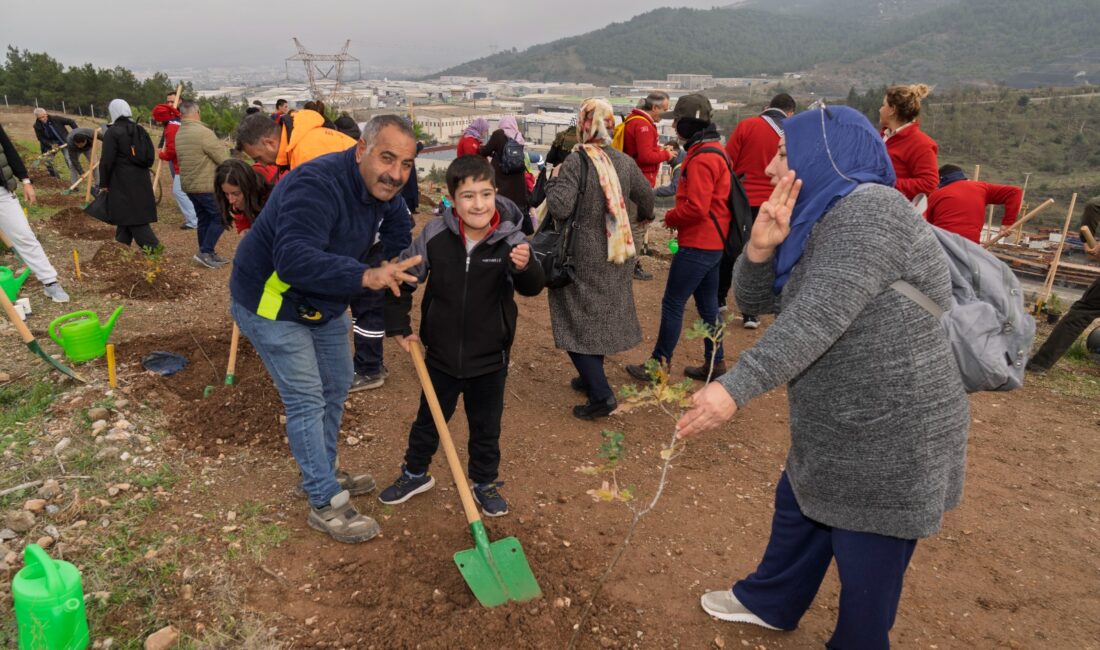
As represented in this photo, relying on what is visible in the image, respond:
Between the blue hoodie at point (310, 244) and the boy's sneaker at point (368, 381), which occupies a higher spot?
the blue hoodie at point (310, 244)

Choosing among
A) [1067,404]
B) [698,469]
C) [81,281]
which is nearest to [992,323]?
[698,469]

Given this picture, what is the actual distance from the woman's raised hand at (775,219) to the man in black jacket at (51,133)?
1333 cm

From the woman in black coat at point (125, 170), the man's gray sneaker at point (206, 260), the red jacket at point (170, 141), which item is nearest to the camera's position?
the woman in black coat at point (125, 170)

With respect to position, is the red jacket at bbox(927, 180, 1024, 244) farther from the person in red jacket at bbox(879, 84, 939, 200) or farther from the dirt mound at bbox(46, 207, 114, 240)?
the dirt mound at bbox(46, 207, 114, 240)

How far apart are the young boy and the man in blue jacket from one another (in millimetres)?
251

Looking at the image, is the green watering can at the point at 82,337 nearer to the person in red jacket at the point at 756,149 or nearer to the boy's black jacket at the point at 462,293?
the boy's black jacket at the point at 462,293

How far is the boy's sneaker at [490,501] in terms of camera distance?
10.4ft

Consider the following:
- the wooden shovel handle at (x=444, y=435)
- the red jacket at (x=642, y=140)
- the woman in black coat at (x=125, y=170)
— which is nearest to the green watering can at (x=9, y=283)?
the woman in black coat at (x=125, y=170)

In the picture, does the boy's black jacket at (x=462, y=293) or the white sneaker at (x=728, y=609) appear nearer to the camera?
the white sneaker at (x=728, y=609)

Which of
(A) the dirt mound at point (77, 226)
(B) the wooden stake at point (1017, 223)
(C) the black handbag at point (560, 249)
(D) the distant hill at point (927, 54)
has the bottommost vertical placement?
(A) the dirt mound at point (77, 226)

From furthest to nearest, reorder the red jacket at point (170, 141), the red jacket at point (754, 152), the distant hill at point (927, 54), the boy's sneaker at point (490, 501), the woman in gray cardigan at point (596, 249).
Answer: the distant hill at point (927, 54), the red jacket at point (170, 141), the red jacket at point (754, 152), the woman in gray cardigan at point (596, 249), the boy's sneaker at point (490, 501)

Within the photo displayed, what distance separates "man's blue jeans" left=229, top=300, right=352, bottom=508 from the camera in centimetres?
271

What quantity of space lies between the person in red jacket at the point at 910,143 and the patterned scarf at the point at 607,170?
6.79 feet

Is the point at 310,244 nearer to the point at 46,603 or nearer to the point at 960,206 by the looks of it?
the point at 46,603
